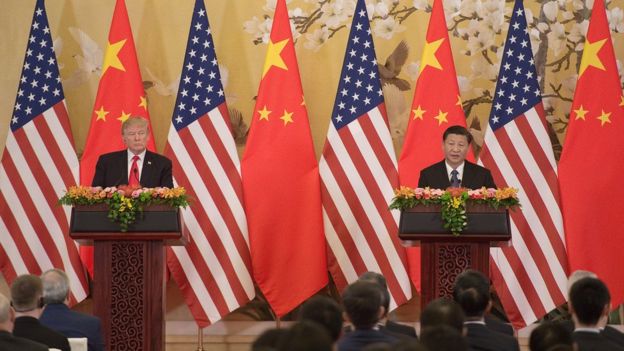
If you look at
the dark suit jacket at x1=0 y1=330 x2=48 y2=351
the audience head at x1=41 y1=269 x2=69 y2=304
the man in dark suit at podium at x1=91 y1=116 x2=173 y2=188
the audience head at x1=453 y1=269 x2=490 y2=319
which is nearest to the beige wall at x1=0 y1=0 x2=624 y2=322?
the man in dark suit at podium at x1=91 y1=116 x2=173 y2=188

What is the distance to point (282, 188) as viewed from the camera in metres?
8.98

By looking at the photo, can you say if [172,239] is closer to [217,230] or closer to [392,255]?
[217,230]

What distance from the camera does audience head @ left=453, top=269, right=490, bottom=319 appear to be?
196 inches

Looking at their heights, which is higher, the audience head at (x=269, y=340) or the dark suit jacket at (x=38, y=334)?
the audience head at (x=269, y=340)

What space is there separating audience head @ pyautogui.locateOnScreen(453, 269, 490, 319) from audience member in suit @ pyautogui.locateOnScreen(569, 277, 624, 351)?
429 millimetres

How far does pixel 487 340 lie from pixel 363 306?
0.60 meters

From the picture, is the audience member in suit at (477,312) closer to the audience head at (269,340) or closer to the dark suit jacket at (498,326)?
the dark suit jacket at (498,326)

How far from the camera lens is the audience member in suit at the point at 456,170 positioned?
25.1 ft

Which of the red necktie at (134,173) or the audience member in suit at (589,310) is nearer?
the audience member in suit at (589,310)

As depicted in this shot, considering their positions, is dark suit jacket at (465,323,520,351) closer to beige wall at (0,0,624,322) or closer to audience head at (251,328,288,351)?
audience head at (251,328,288,351)

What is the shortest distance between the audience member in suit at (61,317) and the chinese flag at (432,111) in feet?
12.5

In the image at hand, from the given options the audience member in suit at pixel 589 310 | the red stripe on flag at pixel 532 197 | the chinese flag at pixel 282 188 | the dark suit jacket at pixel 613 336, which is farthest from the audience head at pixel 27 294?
the red stripe on flag at pixel 532 197

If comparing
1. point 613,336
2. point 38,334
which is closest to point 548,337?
point 613,336

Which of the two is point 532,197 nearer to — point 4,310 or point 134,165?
point 134,165
